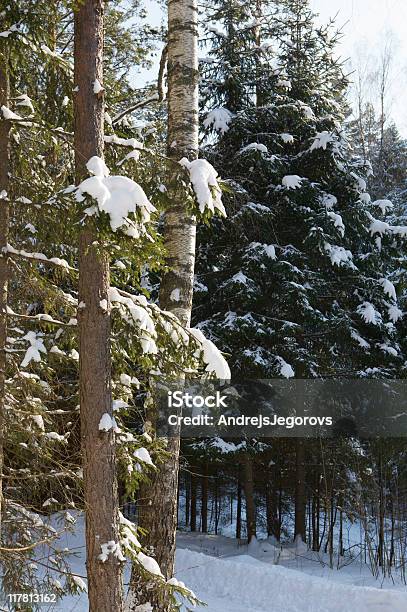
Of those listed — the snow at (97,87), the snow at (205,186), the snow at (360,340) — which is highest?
the snow at (97,87)

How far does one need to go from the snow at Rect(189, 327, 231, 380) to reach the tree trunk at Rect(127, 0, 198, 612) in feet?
2.29

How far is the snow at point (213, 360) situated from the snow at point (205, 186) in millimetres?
873

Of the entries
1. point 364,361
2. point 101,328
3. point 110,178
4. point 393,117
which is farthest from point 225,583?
point 393,117

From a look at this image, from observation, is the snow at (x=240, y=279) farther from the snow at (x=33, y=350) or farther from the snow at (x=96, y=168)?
the snow at (x=96, y=168)

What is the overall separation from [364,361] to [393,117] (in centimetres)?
1227

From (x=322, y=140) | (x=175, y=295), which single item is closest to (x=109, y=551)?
(x=175, y=295)

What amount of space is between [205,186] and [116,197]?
876mm

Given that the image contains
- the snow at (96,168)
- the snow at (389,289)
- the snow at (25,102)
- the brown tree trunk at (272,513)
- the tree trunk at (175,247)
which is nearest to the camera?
the snow at (96,168)

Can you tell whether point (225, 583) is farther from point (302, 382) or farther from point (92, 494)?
point (92, 494)

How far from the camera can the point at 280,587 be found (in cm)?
846

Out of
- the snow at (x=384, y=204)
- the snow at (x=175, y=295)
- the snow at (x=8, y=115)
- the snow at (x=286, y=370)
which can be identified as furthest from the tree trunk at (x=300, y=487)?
the snow at (x=8, y=115)

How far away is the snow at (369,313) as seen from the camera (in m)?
11.0

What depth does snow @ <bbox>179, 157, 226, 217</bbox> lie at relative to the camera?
3.95 metres

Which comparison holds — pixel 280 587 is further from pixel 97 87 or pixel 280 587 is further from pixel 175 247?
pixel 97 87
